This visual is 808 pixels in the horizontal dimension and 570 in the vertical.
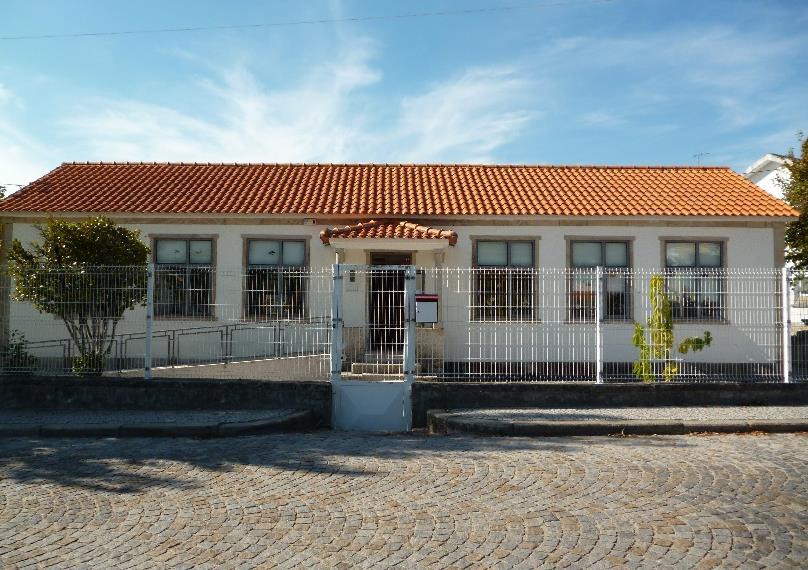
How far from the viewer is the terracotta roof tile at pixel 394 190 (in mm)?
15516

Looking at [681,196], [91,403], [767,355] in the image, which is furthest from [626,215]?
[91,403]

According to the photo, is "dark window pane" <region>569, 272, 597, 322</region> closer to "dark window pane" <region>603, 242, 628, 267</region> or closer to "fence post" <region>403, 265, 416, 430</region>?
A: "fence post" <region>403, 265, 416, 430</region>

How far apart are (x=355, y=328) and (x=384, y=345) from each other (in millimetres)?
566

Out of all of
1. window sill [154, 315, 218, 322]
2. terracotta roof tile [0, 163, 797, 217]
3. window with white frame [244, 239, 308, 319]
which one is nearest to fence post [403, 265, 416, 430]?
window with white frame [244, 239, 308, 319]

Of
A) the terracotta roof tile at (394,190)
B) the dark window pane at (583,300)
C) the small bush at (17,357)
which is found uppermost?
the terracotta roof tile at (394,190)

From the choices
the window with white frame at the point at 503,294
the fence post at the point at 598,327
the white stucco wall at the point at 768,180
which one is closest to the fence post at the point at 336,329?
the window with white frame at the point at 503,294

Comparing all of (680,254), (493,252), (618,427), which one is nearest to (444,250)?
(493,252)

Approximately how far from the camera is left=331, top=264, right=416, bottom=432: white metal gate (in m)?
10.0

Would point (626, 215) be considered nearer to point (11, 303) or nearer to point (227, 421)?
point (227, 421)

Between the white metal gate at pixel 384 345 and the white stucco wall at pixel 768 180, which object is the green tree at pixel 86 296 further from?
the white stucco wall at pixel 768 180

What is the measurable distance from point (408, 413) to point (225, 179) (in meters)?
10.2

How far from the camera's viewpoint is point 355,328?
10.7 metres

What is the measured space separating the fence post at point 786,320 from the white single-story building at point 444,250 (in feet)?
0.63

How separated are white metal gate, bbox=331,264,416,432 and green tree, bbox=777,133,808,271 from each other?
1374 cm
